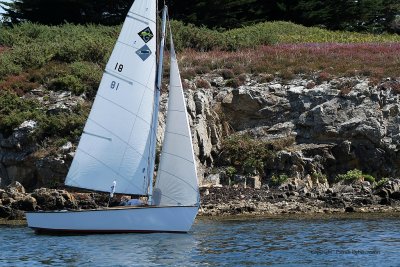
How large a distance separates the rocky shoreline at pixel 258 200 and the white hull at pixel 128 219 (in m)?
6.68

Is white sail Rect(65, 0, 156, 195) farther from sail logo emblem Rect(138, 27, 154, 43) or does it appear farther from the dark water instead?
the dark water

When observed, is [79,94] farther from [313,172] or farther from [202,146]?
[313,172]

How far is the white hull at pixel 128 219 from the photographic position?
2709 centimetres

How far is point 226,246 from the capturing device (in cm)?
2539

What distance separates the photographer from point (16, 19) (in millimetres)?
66938

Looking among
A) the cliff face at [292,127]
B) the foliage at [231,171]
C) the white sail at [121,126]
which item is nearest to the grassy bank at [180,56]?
the cliff face at [292,127]

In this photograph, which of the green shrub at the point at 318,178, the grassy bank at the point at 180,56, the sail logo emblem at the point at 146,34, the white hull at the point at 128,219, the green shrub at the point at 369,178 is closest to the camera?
the white hull at the point at 128,219

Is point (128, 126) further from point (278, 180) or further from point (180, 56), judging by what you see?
point (180, 56)

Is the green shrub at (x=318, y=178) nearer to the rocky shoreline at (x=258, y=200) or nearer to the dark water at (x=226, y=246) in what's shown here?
the rocky shoreline at (x=258, y=200)

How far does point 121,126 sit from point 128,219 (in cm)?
331

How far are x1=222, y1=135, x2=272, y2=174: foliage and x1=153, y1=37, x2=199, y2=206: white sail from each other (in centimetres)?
1343

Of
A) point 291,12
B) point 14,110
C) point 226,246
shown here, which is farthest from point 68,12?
point 226,246

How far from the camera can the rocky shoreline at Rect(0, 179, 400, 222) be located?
3438 centimetres

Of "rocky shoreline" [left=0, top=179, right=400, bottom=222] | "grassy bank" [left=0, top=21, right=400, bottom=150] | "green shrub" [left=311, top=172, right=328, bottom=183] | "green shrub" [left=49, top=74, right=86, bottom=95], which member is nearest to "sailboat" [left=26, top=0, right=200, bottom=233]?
"rocky shoreline" [left=0, top=179, right=400, bottom=222]
